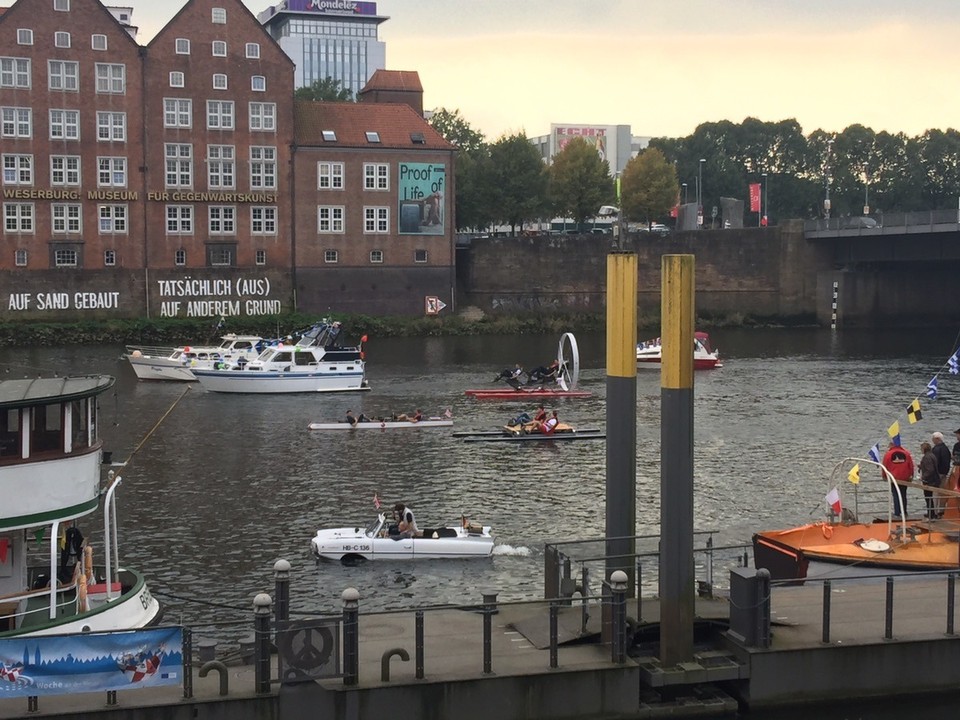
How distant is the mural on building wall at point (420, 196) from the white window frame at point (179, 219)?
52.4 feet

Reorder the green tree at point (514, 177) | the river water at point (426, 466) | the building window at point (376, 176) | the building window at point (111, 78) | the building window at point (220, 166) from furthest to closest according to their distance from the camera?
1. the green tree at point (514, 177)
2. the building window at point (376, 176)
3. the building window at point (220, 166)
4. the building window at point (111, 78)
5. the river water at point (426, 466)

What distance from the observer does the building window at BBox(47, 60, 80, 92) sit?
9188 cm

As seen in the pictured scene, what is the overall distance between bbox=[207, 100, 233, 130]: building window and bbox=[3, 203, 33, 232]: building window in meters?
14.1

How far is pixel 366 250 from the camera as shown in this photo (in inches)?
3979

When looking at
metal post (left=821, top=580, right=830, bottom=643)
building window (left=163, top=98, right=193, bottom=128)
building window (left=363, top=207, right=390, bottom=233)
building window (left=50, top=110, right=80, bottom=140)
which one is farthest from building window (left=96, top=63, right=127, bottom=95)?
metal post (left=821, top=580, right=830, bottom=643)

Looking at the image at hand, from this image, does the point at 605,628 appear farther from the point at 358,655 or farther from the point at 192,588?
the point at 192,588

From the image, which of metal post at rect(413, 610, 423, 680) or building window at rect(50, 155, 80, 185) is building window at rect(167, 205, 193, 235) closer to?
building window at rect(50, 155, 80, 185)

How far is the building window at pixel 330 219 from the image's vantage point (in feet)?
327

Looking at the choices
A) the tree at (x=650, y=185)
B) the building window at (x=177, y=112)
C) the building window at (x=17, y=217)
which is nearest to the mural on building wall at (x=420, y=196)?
the building window at (x=177, y=112)

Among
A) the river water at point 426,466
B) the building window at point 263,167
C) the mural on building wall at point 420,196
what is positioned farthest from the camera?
the mural on building wall at point 420,196

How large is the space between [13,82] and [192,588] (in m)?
69.0

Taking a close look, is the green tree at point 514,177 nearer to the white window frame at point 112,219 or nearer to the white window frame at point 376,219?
the white window frame at point 376,219

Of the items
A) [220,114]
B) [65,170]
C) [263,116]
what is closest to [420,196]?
[263,116]

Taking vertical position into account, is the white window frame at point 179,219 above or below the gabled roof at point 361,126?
below
